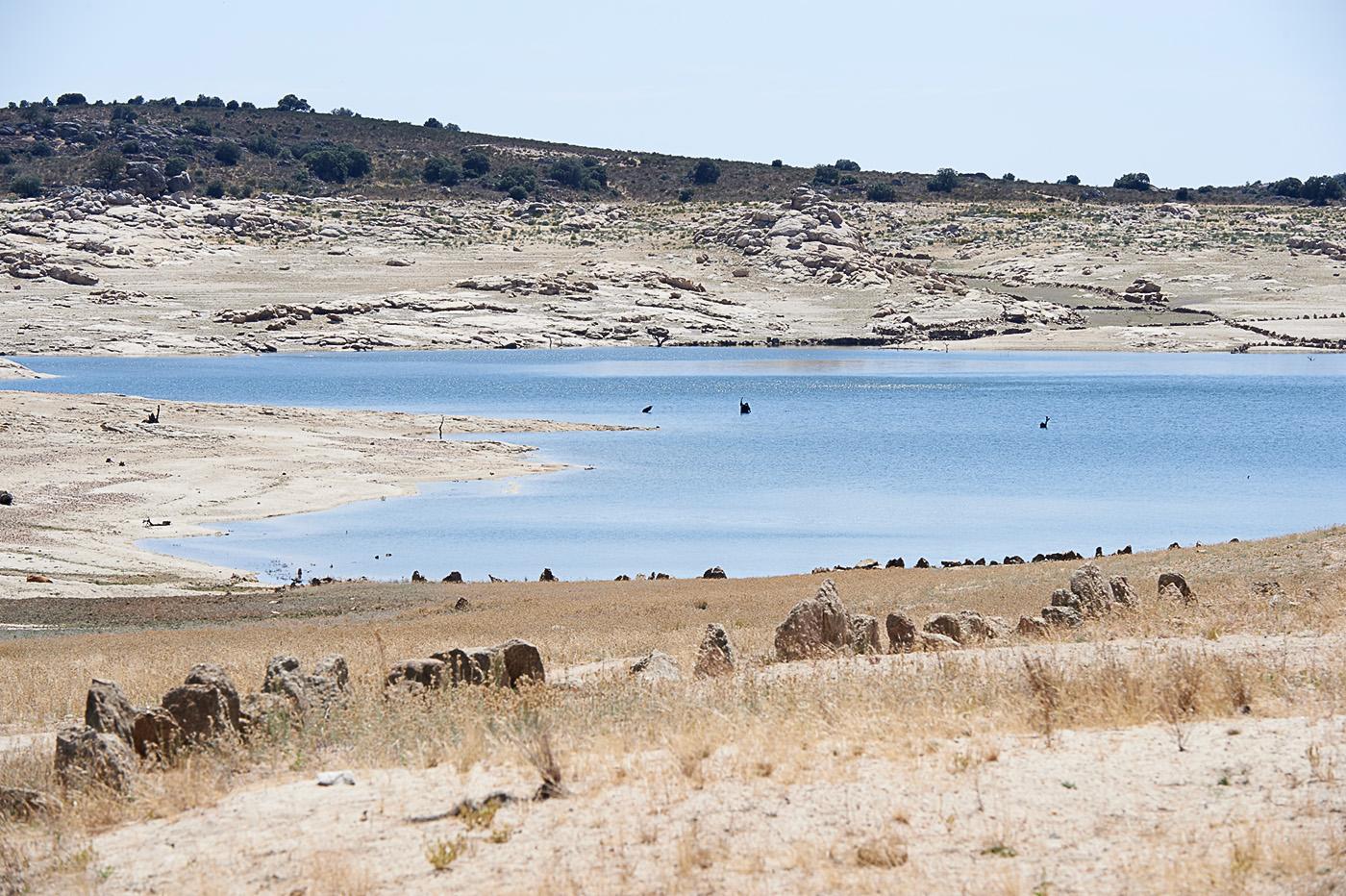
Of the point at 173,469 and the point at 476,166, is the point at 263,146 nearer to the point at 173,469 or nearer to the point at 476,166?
the point at 476,166

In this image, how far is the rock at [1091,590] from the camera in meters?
15.3

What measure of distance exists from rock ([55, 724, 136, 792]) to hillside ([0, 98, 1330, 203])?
14230 cm

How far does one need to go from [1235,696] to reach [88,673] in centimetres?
1120

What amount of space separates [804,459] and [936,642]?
3678 cm

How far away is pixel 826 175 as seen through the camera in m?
181

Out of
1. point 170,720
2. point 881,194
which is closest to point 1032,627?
point 170,720

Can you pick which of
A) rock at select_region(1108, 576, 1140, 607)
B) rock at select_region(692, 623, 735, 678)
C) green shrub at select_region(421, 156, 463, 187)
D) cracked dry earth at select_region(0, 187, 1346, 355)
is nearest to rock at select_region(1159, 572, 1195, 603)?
rock at select_region(1108, 576, 1140, 607)

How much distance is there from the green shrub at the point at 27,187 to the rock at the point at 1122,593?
139549 mm

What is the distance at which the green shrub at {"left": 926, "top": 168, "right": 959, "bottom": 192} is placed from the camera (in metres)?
181

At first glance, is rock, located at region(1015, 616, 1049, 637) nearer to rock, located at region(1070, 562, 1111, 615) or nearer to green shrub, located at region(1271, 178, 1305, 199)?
rock, located at region(1070, 562, 1111, 615)

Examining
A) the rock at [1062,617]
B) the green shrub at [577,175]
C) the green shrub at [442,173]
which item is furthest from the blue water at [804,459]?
the green shrub at [577,175]

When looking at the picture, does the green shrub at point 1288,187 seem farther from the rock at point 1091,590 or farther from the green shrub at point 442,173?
the rock at point 1091,590

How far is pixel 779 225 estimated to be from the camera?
12562cm

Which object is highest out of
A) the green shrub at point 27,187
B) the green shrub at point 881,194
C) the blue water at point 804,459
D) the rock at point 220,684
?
the green shrub at point 881,194
